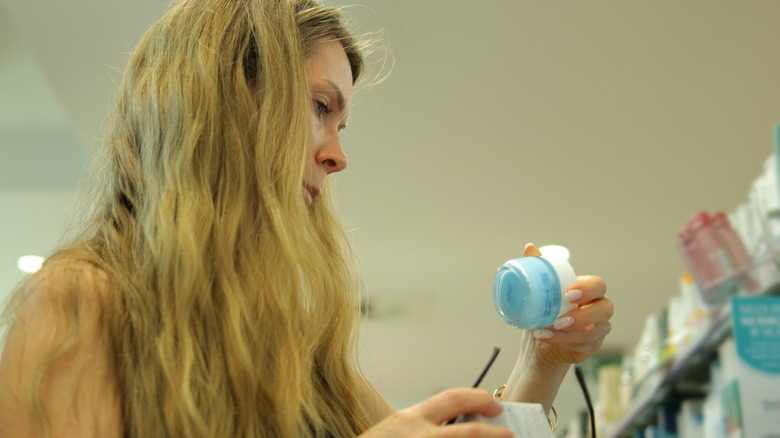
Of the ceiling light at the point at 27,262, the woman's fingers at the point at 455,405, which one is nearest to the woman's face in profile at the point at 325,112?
the woman's fingers at the point at 455,405

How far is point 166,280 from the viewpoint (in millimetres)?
1115

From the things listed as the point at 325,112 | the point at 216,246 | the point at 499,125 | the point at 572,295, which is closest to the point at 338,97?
the point at 325,112

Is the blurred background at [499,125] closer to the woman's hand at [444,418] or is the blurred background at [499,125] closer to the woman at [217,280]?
the woman at [217,280]

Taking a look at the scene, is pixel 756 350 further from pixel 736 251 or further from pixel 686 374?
pixel 686 374

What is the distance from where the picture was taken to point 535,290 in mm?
1302

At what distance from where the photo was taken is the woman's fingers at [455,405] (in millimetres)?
969

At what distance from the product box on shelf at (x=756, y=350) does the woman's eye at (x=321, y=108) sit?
109 cm

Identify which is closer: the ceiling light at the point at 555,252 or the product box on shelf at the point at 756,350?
the ceiling light at the point at 555,252

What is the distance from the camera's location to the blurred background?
329 cm

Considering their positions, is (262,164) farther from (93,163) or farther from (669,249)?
(669,249)

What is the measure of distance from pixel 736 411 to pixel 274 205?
129cm

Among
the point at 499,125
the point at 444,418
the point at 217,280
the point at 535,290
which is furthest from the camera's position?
the point at 499,125

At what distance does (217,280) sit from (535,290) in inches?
18.1

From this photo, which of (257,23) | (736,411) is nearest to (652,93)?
Result: (736,411)
